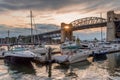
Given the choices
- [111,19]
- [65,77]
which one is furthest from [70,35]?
[65,77]

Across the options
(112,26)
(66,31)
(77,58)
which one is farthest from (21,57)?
(66,31)

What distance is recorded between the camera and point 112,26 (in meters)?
107

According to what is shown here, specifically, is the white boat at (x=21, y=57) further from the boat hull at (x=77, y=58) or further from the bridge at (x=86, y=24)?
the bridge at (x=86, y=24)

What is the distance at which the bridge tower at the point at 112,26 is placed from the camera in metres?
105

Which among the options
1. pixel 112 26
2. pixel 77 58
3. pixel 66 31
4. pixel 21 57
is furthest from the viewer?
pixel 66 31

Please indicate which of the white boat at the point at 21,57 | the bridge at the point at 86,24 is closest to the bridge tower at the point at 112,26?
the bridge at the point at 86,24

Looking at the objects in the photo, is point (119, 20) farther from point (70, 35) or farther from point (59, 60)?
point (59, 60)

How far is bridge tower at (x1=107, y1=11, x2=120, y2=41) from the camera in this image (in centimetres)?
10547

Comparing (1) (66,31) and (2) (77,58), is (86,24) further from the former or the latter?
(2) (77,58)

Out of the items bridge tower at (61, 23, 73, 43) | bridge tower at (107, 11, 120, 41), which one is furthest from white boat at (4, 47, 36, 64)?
bridge tower at (61, 23, 73, 43)

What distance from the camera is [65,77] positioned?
2139cm

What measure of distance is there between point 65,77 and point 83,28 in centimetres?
10175

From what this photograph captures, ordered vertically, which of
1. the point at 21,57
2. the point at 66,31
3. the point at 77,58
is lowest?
the point at 77,58

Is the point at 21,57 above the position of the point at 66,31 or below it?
below
